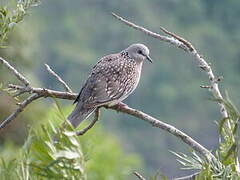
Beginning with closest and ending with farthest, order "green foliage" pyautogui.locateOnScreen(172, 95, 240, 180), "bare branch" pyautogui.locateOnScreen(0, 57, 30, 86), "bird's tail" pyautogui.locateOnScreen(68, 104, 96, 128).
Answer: "green foliage" pyautogui.locateOnScreen(172, 95, 240, 180), "bare branch" pyautogui.locateOnScreen(0, 57, 30, 86), "bird's tail" pyautogui.locateOnScreen(68, 104, 96, 128)

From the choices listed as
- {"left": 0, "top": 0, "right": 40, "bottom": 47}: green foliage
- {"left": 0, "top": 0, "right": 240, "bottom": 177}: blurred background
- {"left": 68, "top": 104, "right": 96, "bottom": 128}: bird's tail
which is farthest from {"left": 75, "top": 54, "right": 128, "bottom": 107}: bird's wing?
{"left": 0, "top": 0, "right": 240, "bottom": 177}: blurred background

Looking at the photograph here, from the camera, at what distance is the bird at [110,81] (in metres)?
4.29

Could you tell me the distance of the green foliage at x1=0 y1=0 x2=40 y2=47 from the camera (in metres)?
1.80

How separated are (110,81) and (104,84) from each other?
90 mm

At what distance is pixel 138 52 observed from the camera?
5.64 m

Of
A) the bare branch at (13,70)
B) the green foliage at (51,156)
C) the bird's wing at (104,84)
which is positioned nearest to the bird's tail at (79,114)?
the bird's wing at (104,84)

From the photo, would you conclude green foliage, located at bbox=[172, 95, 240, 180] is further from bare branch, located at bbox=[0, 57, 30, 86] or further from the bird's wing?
the bird's wing

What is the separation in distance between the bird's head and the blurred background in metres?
31.3

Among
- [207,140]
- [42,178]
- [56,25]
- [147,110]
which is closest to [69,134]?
[42,178]

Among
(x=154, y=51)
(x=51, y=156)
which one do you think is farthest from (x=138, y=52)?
(x=154, y=51)

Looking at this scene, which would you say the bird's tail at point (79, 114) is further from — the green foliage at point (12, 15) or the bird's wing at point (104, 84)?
the green foliage at point (12, 15)

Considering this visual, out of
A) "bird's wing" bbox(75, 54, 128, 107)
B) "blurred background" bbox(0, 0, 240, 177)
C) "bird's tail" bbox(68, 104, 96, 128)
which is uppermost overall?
"blurred background" bbox(0, 0, 240, 177)

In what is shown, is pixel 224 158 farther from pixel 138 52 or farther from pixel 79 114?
pixel 138 52

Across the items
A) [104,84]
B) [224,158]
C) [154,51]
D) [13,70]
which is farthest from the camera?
[154,51]
